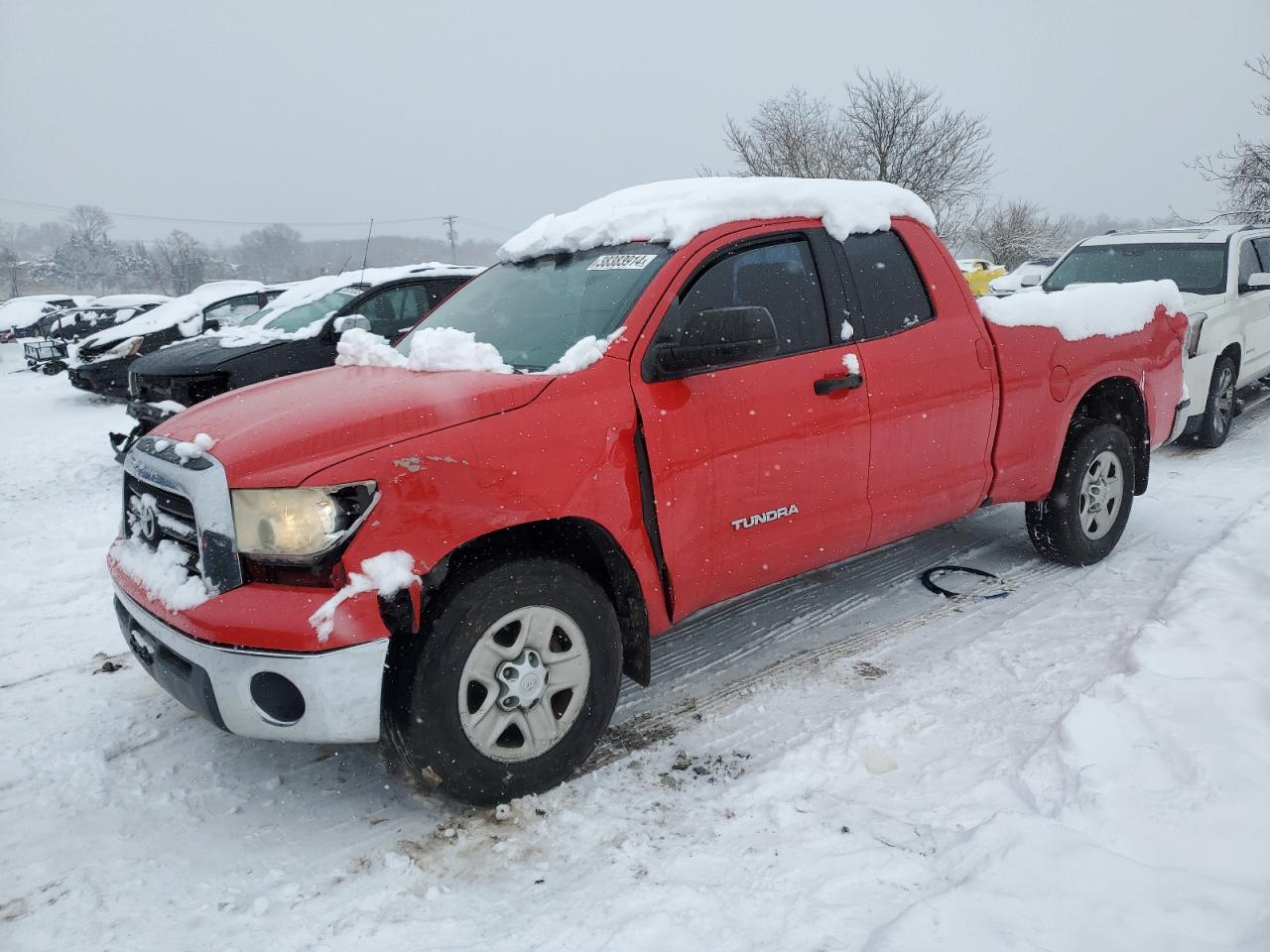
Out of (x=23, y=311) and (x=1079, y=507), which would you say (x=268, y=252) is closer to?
(x=23, y=311)

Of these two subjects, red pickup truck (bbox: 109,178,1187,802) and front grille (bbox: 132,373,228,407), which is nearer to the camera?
red pickup truck (bbox: 109,178,1187,802)

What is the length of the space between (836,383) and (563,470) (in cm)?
129

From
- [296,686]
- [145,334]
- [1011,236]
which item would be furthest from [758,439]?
[1011,236]

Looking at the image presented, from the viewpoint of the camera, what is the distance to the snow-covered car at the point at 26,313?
2636cm

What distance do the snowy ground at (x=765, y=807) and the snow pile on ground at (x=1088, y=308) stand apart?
1364mm

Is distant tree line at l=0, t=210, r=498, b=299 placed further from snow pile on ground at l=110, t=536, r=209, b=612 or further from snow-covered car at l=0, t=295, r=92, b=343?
snow pile on ground at l=110, t=536, r=209, b=612

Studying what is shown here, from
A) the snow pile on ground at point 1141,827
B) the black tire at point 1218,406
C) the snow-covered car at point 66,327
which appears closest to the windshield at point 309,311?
the snow pile on ground at point 1141,827

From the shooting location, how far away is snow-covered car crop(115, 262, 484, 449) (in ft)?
23.5

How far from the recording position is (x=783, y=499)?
3.41 m

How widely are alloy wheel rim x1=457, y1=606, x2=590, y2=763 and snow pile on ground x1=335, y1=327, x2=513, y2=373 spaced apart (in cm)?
92

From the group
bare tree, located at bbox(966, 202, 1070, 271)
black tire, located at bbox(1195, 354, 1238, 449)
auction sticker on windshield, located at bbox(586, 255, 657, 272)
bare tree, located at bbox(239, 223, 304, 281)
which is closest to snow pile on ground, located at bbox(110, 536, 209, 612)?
auction sticker on windshield, located at bbox(586, 255, 657, 272)

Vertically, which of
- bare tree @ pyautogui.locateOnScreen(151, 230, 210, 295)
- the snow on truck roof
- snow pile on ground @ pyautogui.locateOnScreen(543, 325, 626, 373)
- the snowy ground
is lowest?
the snowy ground

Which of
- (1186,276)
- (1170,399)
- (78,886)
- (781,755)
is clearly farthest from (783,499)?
(1186,276)

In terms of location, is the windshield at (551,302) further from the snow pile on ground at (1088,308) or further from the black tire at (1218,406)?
the black tire at (1218,406)
